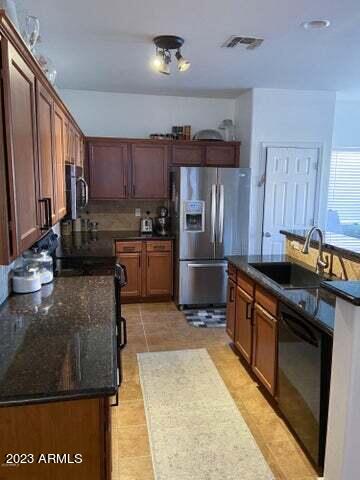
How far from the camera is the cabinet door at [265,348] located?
2562mm

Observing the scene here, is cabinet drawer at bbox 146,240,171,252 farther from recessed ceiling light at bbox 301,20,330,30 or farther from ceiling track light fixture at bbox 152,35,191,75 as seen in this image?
recessed ceiling light at bbox 301,20,330,30

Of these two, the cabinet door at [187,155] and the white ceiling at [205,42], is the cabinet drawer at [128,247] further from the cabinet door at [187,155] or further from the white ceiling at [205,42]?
the white ceiling at [205,42]

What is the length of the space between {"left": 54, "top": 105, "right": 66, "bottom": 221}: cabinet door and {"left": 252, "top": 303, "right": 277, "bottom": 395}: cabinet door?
5.22ft

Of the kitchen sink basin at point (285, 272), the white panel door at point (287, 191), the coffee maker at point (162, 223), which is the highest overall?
the white panel door at point (287, 191)

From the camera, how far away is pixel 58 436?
4.30ft

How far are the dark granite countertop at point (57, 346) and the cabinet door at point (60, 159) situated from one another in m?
0.58

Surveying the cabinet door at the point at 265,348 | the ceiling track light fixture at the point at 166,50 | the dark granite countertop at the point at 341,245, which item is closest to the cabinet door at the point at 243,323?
the cabinet door at the point at 265,348

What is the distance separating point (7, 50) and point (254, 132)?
3785 mm

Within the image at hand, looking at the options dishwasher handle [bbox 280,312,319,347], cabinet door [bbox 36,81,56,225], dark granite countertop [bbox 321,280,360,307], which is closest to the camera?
dark granite countertop [bbox 321,280,360,307]

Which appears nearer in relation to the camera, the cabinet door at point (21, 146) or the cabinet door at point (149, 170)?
the cabinet door at point (21, 146)

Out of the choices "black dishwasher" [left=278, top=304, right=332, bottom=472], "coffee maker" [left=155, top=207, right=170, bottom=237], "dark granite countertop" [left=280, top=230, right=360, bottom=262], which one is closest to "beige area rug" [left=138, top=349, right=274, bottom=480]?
"black dishwasher" [left=278, top=304, right=332, bottom=472]

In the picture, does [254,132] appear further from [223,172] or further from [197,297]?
[197,297]

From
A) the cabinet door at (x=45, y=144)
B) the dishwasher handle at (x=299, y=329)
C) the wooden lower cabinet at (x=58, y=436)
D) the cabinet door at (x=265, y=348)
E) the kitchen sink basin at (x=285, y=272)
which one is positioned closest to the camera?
the wooden lower cabinet at (x=58, y=436)

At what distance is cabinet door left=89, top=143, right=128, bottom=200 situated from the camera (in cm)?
479
